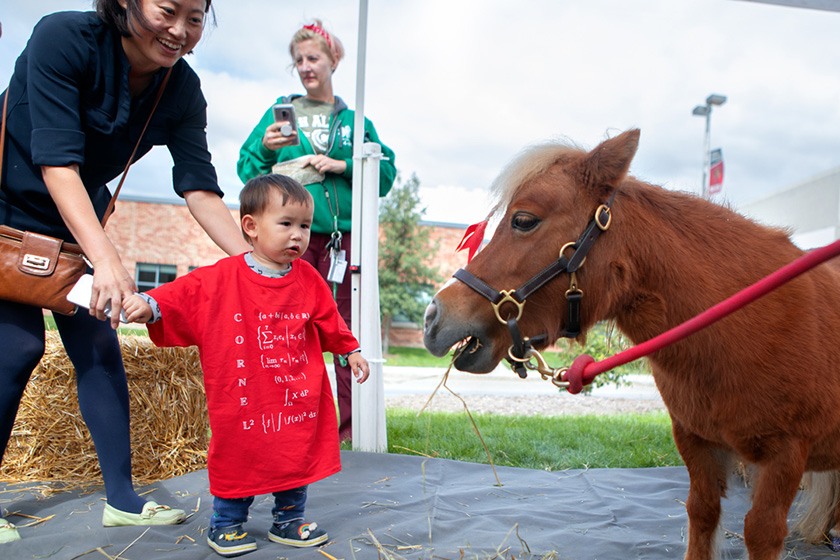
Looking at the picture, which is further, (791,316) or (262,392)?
(262,392)

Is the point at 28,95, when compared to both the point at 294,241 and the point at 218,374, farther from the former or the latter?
the point at 218,374

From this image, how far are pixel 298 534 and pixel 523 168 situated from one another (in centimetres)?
166

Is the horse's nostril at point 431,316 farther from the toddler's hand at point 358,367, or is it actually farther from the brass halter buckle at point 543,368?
the toddler's hand at point 358,367

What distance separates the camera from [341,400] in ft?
13.7

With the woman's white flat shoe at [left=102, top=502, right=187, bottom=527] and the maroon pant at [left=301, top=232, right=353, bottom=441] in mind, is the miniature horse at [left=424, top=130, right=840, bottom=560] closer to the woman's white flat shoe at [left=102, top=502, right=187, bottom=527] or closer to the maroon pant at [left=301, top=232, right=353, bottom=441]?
the woman's white flat shoe at [left=102, top=502, right=187, bottom=527]

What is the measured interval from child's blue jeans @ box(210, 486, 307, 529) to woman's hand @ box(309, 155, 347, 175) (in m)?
2.18

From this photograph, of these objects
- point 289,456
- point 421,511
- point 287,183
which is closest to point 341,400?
point 421,511

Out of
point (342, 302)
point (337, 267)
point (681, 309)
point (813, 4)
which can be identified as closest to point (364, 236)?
point (337, 267)

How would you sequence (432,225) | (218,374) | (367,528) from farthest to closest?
(432,225) < (367,528) < (218,374)

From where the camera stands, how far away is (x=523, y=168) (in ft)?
6.72

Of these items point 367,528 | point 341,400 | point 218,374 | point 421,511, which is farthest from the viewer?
point 341,400

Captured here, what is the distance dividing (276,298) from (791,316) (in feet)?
5.84

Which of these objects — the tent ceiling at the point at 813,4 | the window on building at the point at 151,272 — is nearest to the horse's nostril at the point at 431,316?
the tent ceiling at the point at 813,4

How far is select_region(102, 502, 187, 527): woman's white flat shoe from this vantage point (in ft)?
7.86
